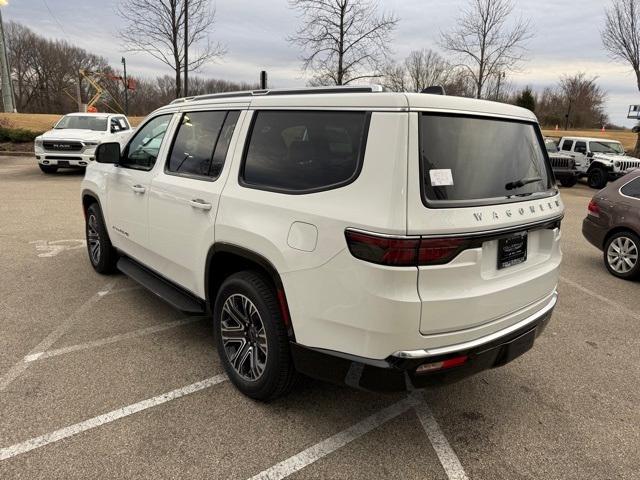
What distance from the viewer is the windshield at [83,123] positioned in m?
14.3

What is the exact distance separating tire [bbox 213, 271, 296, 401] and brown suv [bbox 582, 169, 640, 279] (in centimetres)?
526

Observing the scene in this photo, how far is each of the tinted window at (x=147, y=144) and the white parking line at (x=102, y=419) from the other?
1.86 m

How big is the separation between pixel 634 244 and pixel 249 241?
18.0 ft

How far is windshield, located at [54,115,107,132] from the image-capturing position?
561 inches

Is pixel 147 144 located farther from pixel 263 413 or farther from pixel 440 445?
pixel 440 445

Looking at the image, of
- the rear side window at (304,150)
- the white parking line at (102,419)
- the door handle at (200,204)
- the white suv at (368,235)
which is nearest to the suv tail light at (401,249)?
the white suv at (368,235)

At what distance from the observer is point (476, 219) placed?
226 centimetres

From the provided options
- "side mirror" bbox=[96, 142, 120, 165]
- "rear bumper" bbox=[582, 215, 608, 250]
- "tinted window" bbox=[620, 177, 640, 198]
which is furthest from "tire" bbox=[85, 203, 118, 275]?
"tinted window" bbox=[620, 177, 640, 198]

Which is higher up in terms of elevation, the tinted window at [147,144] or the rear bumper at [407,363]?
the tinted window at [147,144]

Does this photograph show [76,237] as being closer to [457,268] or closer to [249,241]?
[249,241]

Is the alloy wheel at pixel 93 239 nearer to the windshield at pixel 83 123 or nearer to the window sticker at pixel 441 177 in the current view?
the window sticker at pixel 441 177

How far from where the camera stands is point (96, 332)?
3.87 meters

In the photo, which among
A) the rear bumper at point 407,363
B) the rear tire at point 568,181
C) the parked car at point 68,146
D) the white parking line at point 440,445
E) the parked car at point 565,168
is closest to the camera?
the rear bumper at point 407,363

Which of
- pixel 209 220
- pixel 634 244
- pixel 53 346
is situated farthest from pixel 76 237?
pixel 634 244
